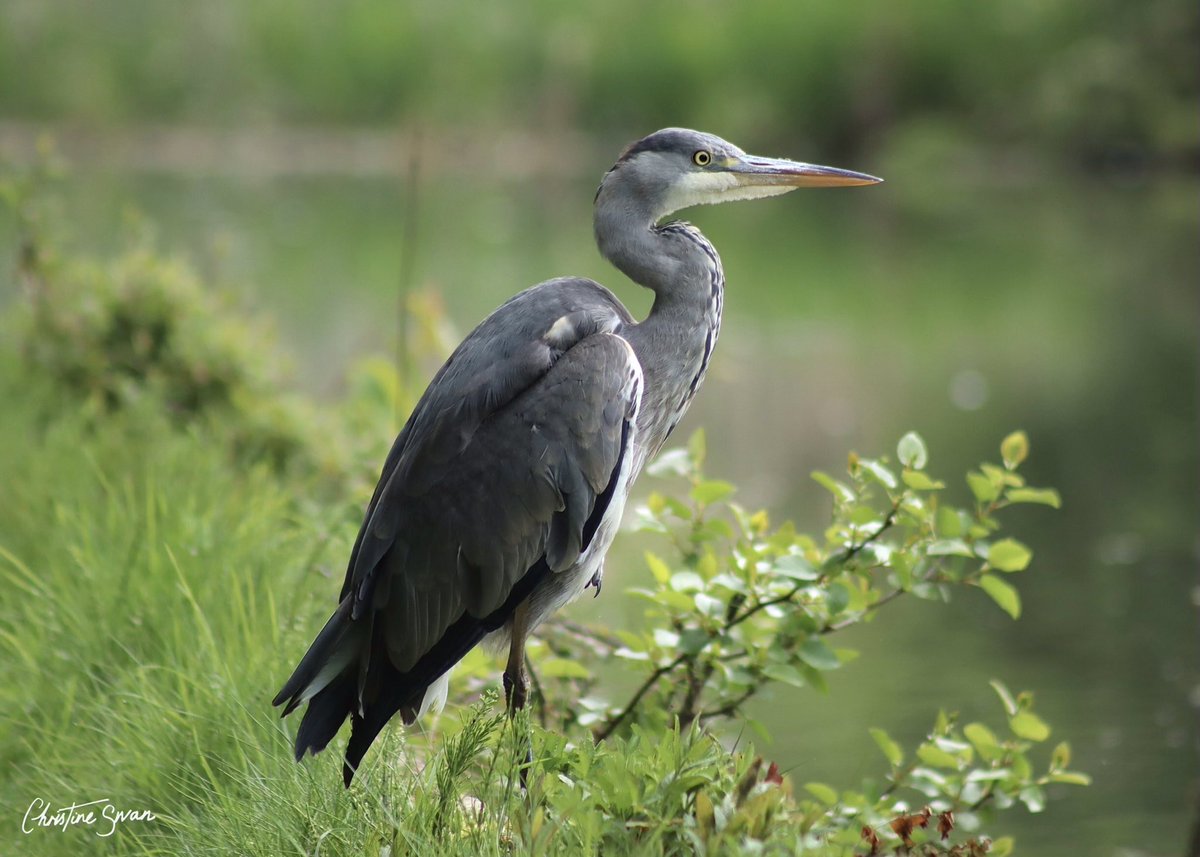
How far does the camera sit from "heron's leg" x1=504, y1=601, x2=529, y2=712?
3467 mm

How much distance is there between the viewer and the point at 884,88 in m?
44.1

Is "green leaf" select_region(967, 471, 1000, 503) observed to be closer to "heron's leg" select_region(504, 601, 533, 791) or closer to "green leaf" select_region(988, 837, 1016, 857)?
"green leaf" select_region(988, 837, 1016, 857)

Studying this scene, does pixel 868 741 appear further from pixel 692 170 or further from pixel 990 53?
pixel 990 53

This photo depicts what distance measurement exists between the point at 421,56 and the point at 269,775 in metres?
43.9

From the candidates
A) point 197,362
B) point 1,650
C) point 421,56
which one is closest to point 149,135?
point 421,56

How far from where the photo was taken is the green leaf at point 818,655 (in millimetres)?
3553

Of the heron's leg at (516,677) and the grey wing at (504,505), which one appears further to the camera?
the heron's leg at (516,677)

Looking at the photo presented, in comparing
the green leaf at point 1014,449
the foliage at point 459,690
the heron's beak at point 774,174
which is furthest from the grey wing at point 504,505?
the green leaf at point 1014,449

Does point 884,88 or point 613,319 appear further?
point 884,88

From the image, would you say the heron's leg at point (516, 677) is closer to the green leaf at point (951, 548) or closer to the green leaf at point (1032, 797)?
the green leaf at point (951, 548)

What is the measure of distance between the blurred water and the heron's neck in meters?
1.85

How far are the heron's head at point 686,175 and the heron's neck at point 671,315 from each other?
0.08 metres

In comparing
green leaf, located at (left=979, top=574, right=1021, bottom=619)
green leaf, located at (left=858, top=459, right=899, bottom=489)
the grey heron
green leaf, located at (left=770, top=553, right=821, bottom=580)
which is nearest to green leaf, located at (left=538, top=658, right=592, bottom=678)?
the grey heron
